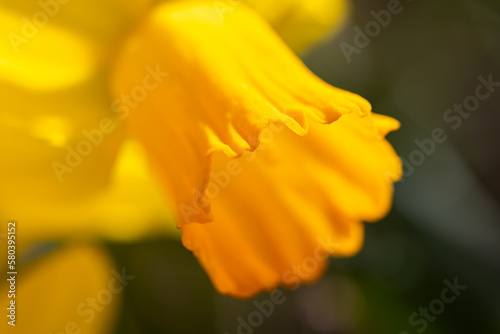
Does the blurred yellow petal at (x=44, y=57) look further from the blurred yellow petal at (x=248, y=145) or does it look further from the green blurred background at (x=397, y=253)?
the green blurred background at (x=397, y=253)

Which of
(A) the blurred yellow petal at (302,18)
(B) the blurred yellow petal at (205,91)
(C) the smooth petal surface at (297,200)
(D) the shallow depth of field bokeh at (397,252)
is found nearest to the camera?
(B) the blurred yellow petal at (205,91)

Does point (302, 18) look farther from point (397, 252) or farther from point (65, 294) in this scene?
point (65, 294)

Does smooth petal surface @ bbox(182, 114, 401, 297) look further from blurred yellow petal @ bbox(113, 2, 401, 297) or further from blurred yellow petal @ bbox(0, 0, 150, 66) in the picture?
blurred yellow petal @ bbox(0, 0, 150, 66)

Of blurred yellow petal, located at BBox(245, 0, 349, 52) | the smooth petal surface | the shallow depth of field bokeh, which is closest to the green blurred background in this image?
the shallow depth of field bokeh

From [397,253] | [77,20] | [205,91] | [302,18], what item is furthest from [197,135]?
[397,253]

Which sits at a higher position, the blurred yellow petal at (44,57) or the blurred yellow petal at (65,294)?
the blurred yellow petal at (44,57)

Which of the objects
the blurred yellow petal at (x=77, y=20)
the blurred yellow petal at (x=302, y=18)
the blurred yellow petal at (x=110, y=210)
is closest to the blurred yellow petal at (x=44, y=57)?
the blurred yellow petal at (x=77, y=20)
